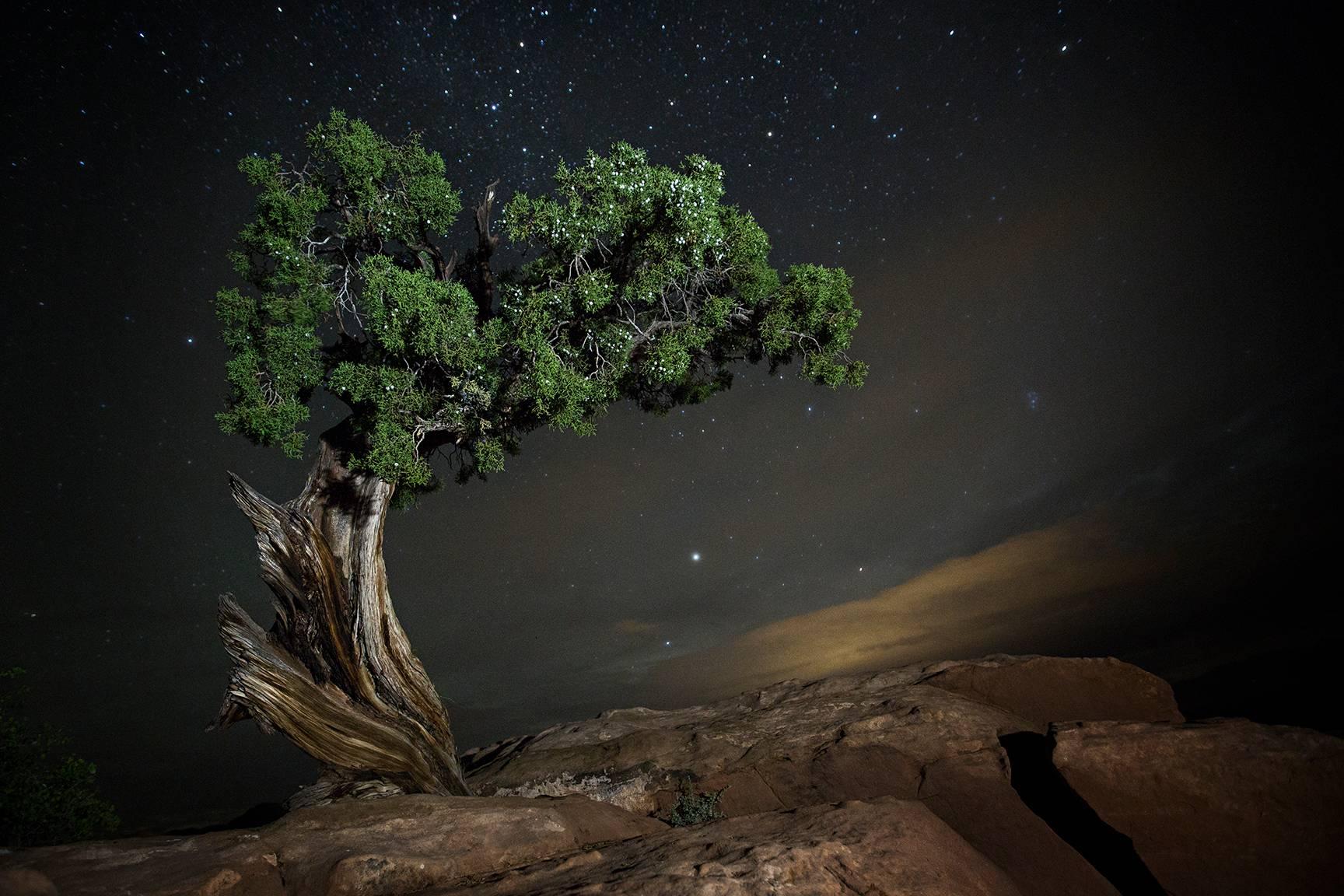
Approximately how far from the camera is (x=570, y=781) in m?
11.4

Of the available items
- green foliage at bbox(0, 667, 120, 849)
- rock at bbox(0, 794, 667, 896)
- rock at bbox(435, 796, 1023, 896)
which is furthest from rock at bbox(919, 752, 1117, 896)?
green foliage at bbox(0, 667, 120, 849)

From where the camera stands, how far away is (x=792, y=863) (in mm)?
5633

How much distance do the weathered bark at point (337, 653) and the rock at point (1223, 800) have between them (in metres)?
10.7

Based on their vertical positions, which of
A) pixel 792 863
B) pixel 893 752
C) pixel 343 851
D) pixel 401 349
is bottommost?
pixel 893 752

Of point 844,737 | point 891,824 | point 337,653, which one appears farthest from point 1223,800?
point 337,653

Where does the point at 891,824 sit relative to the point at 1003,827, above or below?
above

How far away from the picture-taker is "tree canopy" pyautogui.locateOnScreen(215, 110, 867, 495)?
37.5ft

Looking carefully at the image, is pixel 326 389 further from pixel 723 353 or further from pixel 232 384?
pixel 723 353

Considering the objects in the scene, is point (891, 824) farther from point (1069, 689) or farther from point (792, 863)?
point (1069, 689)

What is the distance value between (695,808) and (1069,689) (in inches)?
293

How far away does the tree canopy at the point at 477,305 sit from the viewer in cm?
1142

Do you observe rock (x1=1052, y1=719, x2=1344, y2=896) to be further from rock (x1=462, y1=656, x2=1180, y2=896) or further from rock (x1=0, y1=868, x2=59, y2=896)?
rock (x1=0, y1=868, x2=59, y2=896)

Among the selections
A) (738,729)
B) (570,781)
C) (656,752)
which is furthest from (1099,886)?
(570,781)

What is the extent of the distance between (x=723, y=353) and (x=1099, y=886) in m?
12.2
